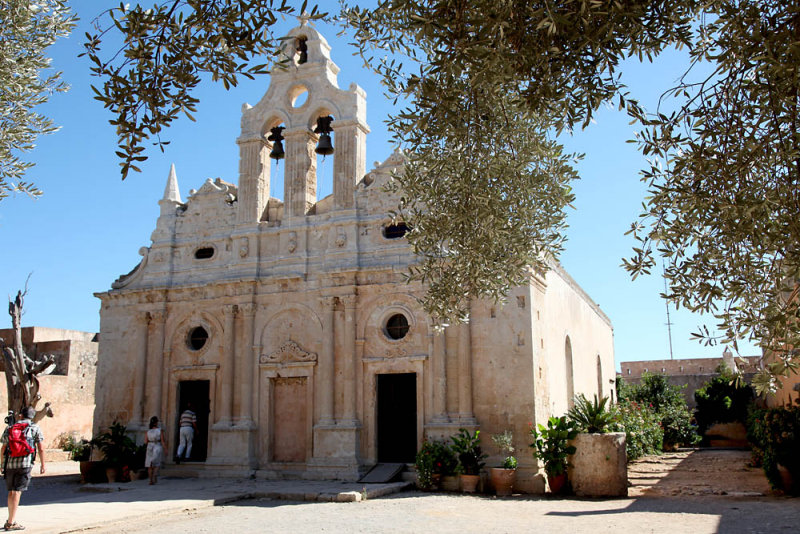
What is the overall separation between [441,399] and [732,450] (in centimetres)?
1423

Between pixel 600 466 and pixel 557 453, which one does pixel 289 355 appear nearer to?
pixel 557 453

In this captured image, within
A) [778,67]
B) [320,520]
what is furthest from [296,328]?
[778,67]

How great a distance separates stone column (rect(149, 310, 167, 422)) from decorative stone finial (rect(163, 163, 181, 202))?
3.13 meters

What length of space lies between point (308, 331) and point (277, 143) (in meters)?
4.90

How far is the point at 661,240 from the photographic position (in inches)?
200

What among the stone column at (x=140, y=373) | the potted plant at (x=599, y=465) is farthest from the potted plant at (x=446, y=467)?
the stone column at (x=140, y=373)

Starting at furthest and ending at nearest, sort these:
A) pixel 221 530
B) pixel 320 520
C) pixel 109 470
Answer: pixel 109 470 → pixel 320 520 → pixel 221 530

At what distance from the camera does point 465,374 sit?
14164mm

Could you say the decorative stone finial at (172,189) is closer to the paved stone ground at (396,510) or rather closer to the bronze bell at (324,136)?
the bronze bell at (324,136)

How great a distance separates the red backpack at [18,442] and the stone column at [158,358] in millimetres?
7663

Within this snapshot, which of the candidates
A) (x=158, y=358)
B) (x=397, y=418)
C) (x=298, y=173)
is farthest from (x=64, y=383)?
(x=397, y=418)

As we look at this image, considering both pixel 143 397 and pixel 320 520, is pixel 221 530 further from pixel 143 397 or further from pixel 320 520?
pixel 143 397

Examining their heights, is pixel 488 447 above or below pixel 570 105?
below

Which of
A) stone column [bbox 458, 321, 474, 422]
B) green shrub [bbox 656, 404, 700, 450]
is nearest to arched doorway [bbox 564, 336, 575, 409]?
stone column [bbox 458, 321, 474, 422]
